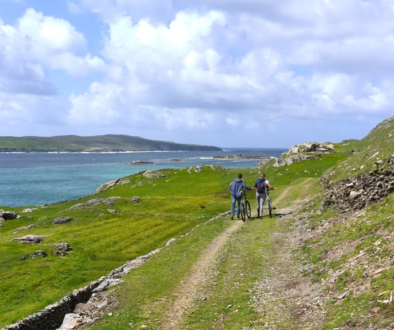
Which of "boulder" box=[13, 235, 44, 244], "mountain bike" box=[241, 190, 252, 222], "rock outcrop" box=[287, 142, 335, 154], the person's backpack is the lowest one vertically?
"boulder" box=[13, 235, 44, 244]

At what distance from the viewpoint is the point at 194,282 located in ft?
55.5

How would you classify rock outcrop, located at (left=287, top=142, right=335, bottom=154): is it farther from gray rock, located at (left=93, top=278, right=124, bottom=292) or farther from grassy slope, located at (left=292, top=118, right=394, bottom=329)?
gray rock, located at (left=93, top=278, right=124, bottom=292)

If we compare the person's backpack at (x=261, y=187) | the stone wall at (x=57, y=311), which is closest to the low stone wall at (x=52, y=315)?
the stone wall at (x=57, y=311)

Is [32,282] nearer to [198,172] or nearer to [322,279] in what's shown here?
[322,279]

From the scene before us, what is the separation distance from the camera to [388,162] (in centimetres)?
2300

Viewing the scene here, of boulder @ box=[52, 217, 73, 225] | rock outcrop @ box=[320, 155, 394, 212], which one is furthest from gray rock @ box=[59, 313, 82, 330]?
boulder @ box=[52, 217, 73, 225]

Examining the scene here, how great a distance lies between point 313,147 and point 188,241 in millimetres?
106908

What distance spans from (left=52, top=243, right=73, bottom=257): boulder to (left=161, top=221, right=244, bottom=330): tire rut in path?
14413 millimetres

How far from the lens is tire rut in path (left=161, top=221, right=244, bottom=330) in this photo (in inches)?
502

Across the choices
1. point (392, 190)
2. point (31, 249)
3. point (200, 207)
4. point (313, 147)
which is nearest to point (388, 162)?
point (392, 190)

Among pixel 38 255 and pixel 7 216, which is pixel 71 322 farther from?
pixel 7 216

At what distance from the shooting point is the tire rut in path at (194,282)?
12.7 metres

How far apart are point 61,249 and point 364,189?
89.3 feet

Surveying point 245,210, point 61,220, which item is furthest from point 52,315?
point 61,220
